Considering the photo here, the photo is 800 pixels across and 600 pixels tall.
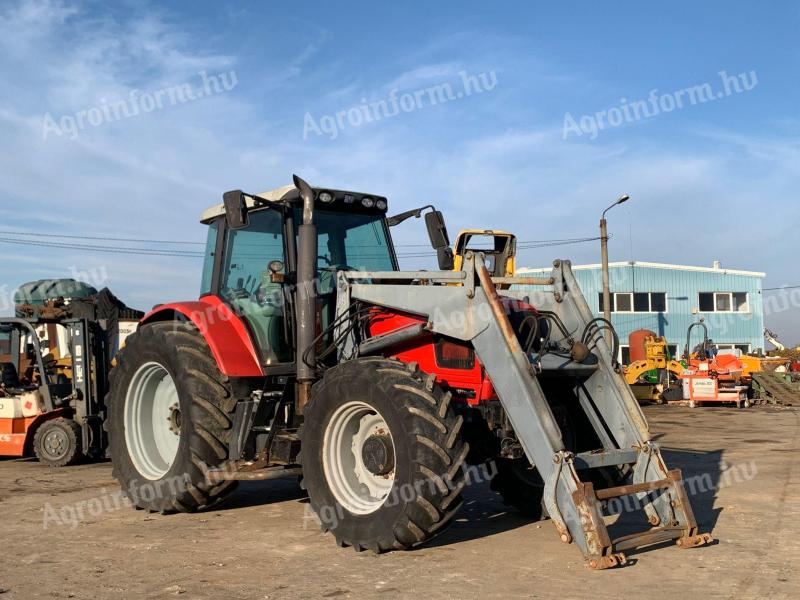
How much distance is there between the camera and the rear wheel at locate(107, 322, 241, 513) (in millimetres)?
6867

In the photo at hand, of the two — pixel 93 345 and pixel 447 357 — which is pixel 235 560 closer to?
pixel 447 357

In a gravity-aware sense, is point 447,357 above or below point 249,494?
above

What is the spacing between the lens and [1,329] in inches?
487

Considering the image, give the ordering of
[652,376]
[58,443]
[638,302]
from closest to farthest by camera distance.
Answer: [58,443]
[652,376]
[638,302]

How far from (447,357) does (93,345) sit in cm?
706

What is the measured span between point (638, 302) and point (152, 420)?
32.5m

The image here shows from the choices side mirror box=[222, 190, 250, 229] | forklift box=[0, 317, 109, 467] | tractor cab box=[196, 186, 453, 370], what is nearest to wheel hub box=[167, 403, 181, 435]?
tractor cab box=[196, 186, 453, 370]

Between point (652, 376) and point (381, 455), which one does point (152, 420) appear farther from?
point (652, 376)

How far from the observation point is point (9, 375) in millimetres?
12078

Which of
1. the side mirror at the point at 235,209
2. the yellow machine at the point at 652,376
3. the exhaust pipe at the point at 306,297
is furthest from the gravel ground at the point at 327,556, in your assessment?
the yellow machine at the point at 652,376

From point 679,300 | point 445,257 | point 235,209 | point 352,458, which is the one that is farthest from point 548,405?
point 679,300

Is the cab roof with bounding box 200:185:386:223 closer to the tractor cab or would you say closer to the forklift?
the tractor cab

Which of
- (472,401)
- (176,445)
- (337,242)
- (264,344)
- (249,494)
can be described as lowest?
(249,494)

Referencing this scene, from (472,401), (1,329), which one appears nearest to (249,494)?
(472,401)
